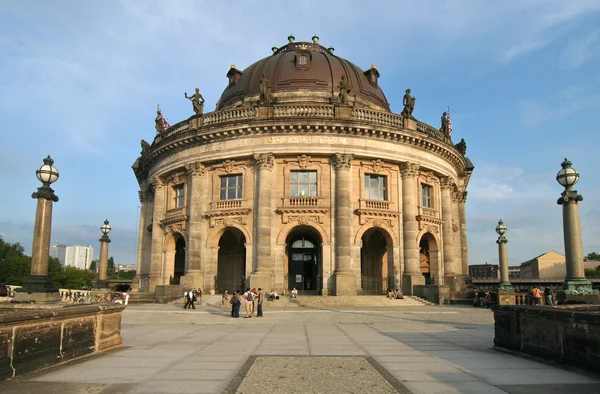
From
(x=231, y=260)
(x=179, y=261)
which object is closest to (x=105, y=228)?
(x=179, y=261)

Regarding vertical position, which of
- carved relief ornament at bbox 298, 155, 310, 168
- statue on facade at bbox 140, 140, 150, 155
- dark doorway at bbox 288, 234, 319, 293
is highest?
statue on facade at bbox 140, 140, 150, 155


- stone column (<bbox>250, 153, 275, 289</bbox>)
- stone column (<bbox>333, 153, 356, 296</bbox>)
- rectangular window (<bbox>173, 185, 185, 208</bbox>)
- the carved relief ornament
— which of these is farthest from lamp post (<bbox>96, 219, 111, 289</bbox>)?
stone column (<bbox>333, 153, 356, 296</bbox>)

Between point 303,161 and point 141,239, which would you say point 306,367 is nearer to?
point 303,161

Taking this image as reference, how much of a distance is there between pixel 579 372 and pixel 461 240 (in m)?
37.4

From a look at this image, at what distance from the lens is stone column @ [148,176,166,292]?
3672cm

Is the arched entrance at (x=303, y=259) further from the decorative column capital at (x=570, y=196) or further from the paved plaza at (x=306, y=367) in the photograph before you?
the paved plaza at (x=306, y=367)

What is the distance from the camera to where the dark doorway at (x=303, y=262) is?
35388 mm

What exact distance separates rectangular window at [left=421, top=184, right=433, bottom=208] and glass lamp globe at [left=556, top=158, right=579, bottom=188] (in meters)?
20.7

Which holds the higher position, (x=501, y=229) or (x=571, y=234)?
(x=501, y=229)

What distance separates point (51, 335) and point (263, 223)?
930 inches

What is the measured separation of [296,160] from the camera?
33312 millimetres

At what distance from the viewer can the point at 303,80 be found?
4028 centimetres

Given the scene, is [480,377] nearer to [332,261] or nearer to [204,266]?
[332,261]

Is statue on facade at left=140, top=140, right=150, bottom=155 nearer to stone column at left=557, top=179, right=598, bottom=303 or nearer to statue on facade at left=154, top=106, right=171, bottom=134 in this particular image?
statue on facade at left=154, top=106, right=171, bottom=134
